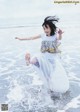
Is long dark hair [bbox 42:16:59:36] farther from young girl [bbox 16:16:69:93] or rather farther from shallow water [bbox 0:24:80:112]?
shallow water [bbox 0:24:80:112]

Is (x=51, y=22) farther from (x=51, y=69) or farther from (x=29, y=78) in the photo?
(x=29, y=78)

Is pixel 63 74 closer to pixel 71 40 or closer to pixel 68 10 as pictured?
pixel 68 10

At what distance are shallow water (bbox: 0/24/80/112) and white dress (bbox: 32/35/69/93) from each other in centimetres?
9

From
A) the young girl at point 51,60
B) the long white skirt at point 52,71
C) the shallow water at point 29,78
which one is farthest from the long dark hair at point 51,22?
the shallow water at point 29,78

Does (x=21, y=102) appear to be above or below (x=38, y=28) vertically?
below

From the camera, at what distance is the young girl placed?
382 centimetres

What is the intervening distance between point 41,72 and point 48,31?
43cm

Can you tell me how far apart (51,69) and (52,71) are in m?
0.02

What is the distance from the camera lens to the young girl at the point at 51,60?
3.82 m

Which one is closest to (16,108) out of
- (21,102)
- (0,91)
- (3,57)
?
(21,102)

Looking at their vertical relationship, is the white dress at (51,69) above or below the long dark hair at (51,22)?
below

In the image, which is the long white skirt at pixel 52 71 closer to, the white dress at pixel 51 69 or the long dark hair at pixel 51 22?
the white dress at pixel 51 69

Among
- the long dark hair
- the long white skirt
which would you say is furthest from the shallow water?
the long dark hair

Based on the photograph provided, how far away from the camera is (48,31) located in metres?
3.83
